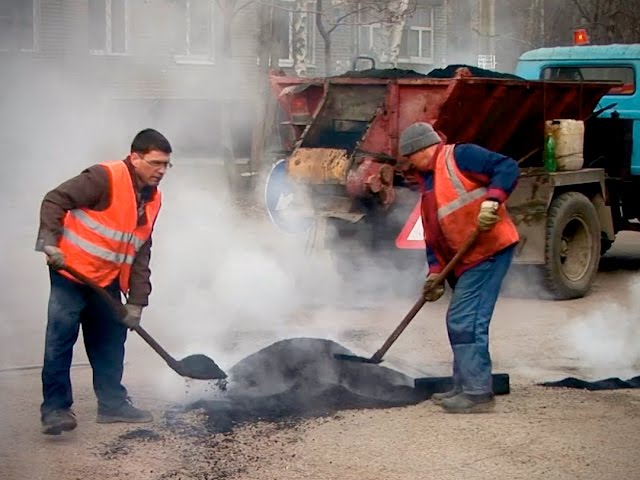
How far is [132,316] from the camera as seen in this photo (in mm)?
4754

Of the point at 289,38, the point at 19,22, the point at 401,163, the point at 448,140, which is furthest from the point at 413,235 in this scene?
the point at 289,38

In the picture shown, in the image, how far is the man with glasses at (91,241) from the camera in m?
4.56

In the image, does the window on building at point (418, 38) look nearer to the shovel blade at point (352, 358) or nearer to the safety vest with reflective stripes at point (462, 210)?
the shovel blade at point (352, 358)

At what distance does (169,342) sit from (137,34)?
6588 mm

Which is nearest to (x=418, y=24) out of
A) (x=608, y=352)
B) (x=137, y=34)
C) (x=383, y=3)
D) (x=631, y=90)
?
(x=383, y=3)

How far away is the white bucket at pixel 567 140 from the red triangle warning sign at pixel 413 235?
1.41 meters

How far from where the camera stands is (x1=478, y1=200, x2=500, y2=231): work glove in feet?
15.9

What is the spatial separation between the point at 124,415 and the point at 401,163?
3381 mm

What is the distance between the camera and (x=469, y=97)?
7.54 meters

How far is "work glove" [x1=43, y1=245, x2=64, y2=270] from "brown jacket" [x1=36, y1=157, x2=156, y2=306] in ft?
0.14

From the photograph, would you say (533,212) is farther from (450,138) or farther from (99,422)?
(99,422)

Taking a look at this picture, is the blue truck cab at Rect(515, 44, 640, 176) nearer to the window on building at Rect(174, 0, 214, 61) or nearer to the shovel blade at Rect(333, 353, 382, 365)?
the window on building at Rect(174, 0, 214, 61)

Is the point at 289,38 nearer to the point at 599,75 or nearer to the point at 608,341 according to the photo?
the point at 599,75

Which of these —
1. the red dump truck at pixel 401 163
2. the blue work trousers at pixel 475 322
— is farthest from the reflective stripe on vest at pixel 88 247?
the red dump truck at pixel 401 163
